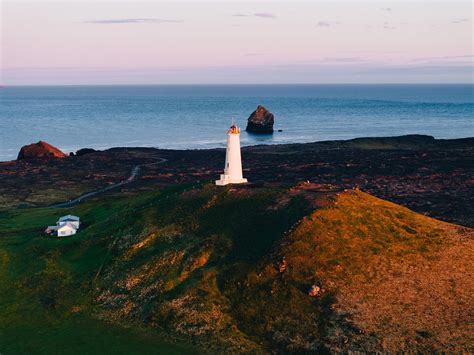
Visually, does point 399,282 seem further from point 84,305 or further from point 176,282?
point 84,305

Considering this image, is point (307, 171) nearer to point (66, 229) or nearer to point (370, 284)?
point (66, 229)

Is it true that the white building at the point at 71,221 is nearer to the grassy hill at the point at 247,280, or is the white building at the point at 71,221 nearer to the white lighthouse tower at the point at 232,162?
the grassy hill at the point at 247,280

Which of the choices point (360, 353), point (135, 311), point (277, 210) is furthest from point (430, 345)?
point (135, 311)

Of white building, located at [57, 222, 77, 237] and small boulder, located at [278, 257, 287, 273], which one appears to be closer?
small boulder, located at [278, 257, 287, 273]

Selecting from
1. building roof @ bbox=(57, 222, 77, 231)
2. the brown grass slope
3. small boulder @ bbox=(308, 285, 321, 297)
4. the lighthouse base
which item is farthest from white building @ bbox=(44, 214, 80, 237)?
small boulder @ bbox=(308, 285, 321, 297)

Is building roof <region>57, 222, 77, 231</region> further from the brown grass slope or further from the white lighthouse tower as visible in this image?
the brown grass slope

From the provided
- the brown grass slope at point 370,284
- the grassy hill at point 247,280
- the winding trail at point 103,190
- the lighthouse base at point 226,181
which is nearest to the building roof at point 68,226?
the grassy hill at point 247,280
